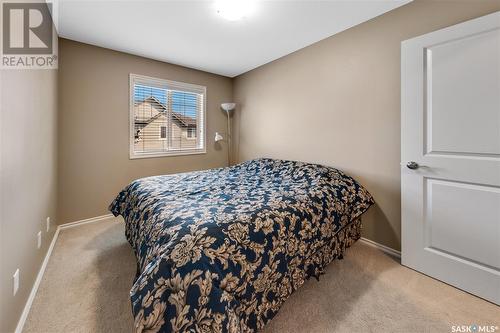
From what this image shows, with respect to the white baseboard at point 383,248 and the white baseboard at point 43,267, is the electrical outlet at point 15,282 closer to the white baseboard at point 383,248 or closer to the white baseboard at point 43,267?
the white baseboard at point 43,267

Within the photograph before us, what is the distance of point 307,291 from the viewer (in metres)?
1.67

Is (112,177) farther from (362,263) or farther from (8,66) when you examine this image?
(362,263)

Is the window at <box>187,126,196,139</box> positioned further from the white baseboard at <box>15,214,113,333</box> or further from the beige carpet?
the beige carpet

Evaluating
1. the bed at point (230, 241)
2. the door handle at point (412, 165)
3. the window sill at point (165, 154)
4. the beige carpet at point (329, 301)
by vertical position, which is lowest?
the beige carpet at point (329, 301)

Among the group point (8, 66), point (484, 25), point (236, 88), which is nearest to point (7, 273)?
point (8, 66)

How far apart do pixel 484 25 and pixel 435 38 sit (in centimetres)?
26

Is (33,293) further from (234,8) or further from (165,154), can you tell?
(234,8)

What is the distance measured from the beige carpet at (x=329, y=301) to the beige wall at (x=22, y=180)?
0.66 feet

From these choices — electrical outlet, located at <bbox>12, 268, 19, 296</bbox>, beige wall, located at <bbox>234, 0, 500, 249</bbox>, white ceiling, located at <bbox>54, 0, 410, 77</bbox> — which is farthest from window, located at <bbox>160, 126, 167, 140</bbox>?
electrical outlet, located at <bbox>12, 268, 19, 296</bbox>

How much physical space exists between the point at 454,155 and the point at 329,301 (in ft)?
4.70

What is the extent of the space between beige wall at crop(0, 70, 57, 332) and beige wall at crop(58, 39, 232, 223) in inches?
26.6

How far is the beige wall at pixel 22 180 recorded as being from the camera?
44.8 inches

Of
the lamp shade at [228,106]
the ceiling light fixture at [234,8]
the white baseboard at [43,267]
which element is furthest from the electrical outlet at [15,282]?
the lamp shade at [228,106]

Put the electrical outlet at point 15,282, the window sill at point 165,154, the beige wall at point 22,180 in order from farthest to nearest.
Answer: the window sill at point 165,154, the electrical outlet at point 15,282, the beige wall at point 22,180
